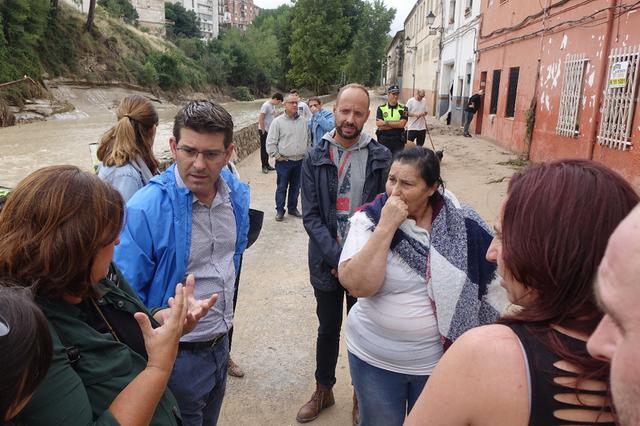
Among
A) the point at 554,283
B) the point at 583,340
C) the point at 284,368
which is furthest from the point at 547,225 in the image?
the point at 284,368

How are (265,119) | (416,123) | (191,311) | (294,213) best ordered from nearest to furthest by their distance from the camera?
1. (191,311)
2. (294,213)
3. (265,119)
4. (416,123)

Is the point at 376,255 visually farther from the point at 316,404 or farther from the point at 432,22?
the point at 432,22

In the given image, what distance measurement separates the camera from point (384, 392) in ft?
6.23

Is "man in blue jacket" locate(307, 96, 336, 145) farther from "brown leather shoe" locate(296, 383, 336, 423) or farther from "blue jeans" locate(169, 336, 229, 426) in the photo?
"blue jeans" locate(169, 336, 229, 426)

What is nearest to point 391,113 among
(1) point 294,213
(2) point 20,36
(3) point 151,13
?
(1) point 294,213

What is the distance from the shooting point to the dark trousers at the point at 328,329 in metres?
2.70

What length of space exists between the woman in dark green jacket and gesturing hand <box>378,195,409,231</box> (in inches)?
35.7

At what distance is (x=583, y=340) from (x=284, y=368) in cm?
267

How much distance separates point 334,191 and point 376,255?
910 mm

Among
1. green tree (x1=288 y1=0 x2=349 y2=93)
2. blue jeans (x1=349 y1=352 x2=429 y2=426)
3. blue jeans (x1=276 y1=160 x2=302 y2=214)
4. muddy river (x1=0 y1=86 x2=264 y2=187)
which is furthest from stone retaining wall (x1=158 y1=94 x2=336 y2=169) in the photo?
green tree (x1=288 y1=0 x2=349 y2=93)

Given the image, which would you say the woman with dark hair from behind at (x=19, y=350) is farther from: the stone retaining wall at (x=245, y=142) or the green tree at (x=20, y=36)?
the green tree at (x=20, y=36)

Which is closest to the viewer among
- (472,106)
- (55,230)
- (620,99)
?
(55,230)

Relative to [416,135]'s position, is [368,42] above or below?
above

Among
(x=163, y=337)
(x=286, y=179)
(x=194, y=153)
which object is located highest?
(x=194, y=153)
